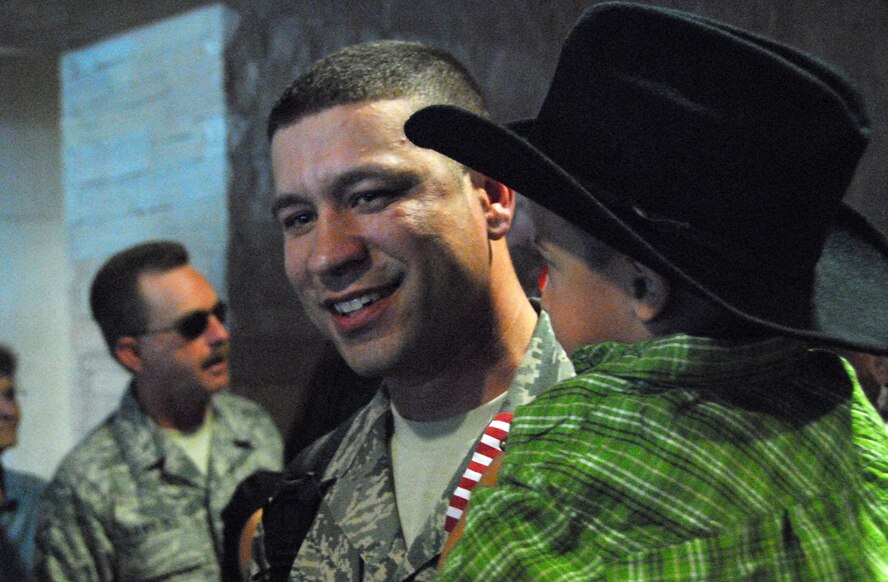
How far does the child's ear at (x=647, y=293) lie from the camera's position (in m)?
1.01

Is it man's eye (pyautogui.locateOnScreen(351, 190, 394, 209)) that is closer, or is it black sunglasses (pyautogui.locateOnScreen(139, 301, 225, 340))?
man's eye (pyautogui.locateOnScreen(351, 190, 394, 209))

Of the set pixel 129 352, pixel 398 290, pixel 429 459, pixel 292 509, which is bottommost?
pixel 129 352

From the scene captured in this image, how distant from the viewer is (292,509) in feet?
5.11

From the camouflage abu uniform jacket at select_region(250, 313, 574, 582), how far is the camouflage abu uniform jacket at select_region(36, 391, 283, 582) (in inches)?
49.0

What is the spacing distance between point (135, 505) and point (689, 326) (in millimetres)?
2139

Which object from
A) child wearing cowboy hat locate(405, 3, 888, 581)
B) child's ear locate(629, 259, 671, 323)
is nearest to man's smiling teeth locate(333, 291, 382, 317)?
child wearing cowboy hat locate(405, 3, 888, 581)

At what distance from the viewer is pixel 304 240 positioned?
4.73 feet

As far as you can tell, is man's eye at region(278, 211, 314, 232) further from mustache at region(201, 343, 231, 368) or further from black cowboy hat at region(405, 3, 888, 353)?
mustache at region(201, 343, 231, 368)

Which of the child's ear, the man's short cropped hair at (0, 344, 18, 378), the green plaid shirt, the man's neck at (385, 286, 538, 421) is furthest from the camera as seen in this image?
the man's short cropped hair at (0, 344, 18, 378)

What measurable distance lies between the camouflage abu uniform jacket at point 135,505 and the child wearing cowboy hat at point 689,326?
1968mm

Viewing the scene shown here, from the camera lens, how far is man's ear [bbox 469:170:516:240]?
1.52 metres

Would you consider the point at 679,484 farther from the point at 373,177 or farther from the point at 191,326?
the point at 191,326

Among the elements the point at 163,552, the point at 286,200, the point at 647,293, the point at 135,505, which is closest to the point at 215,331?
the point at 135,505

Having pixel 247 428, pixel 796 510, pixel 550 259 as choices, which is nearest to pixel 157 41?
pixel 247 428
